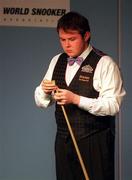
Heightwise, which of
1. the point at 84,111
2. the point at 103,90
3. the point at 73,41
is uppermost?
the point at 73,41

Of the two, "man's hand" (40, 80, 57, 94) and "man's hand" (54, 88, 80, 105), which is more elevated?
"man's hand" (40, 80, 57, 94)

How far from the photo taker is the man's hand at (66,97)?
187 centimetres

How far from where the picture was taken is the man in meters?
1.94

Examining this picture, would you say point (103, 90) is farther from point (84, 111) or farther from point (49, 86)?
point (49, 86)

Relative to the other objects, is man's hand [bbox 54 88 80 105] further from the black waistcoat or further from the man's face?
the man's face

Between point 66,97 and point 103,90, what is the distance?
198 millimetres

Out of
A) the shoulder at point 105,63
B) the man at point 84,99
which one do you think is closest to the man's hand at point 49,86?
the man at point 84,99

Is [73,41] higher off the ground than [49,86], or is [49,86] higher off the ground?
[73,41]

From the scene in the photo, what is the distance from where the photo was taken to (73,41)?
1.97m

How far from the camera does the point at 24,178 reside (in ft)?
9.92

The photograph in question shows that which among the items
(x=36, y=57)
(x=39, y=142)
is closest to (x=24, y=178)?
(x=39, y=142)

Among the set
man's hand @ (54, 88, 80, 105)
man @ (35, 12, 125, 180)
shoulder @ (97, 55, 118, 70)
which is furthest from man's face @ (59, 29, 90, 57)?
man's hand @ (54, 88, 80, 105)

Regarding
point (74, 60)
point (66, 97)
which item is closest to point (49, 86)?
point (66, 97)

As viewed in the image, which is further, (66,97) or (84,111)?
(84,111)
